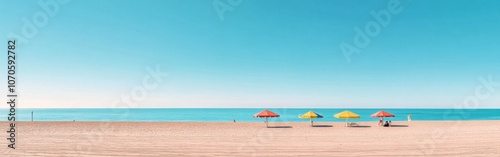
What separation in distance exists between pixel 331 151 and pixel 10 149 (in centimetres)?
1143

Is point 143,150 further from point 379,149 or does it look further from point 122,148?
point 379,149

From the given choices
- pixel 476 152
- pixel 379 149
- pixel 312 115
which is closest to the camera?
pixel 476 152

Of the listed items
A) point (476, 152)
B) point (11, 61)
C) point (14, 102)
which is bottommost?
point (476, 152)

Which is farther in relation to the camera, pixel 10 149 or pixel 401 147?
pixel 401 147

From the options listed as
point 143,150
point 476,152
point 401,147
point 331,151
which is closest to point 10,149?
point 143,150

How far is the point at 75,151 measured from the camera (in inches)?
470

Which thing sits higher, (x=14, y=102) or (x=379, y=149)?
(x=14, y=102)

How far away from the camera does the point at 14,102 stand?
11766mm

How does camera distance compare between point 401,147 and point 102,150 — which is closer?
point 102,150

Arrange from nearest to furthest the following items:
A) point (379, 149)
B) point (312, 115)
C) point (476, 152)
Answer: point (476, 152) < point (379, 149) < point (312, 115)

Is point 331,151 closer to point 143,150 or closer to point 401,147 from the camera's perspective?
point 401,147

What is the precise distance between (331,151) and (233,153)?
3434 mm

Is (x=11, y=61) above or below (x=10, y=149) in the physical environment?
above

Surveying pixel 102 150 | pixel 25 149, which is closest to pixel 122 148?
pixel 102 150
